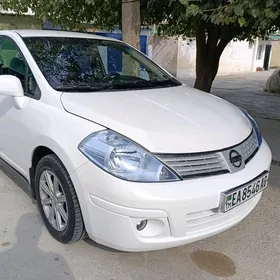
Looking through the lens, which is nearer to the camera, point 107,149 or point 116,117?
point 107,149

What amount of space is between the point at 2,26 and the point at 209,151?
11216 millimetres

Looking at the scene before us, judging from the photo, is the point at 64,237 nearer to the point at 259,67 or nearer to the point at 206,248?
the point at 206,248

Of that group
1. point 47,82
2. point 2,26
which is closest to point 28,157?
point 47,82

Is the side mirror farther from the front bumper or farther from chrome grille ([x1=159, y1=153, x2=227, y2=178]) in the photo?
chrome grille ([x1=159, y1=153, x2=227, y2=178])

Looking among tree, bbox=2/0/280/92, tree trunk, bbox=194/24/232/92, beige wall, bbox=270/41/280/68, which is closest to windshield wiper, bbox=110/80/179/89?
tree, bbox=2/0/280/92

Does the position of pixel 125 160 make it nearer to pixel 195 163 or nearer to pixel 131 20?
pixel 195 163

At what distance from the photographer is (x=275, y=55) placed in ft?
90.6

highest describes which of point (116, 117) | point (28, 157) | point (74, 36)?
point (74, 36)

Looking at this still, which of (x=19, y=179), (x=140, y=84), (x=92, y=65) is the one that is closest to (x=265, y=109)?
(x=140, y=84)

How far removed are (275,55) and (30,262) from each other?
2892 centimetres

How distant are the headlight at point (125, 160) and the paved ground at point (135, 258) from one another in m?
0.75

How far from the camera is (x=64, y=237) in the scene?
249cm

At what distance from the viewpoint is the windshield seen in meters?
2.90

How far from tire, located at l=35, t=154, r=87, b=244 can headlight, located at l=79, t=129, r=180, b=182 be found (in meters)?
0.33
